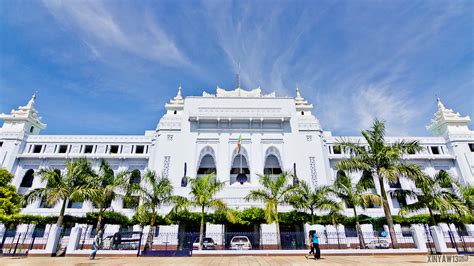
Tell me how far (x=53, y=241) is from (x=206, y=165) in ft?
53.0

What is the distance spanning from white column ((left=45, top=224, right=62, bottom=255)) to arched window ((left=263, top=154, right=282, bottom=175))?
63.4 feet

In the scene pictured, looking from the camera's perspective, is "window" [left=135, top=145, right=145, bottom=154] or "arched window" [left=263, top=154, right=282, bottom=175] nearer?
"arched window" [left=263, top=154, right=282, bottom=175]

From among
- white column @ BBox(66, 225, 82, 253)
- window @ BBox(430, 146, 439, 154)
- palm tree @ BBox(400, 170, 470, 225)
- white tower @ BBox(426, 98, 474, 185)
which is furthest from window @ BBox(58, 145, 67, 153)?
white tower @ BBox(426, 98, 474, 185)

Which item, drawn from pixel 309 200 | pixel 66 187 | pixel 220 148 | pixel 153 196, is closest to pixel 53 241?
pixel 66 187

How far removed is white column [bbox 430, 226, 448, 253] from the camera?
15.1 m

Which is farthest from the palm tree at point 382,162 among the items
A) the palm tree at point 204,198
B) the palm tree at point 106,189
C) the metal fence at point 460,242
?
the palm tree at point 106,189

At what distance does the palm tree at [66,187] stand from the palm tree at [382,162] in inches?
690

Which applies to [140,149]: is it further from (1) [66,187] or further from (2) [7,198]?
(1) [66,187]

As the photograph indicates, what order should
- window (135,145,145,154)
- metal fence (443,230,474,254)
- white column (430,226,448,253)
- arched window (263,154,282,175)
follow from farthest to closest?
window (135,145,145,154) → arched window (263,154,282,175) → metal fence (443,230,474,254) → white column (430,226,448,253)

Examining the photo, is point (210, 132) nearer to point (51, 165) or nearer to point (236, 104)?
point (236, 104)

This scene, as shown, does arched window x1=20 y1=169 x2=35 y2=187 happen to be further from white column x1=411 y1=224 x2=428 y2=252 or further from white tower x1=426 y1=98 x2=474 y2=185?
white tower x1=426 y1=98 x2=474 y2=185

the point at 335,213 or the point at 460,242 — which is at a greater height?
the point at 335,213

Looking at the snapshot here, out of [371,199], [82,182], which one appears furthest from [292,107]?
[82,182]

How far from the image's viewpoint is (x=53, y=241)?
15.5 meters
